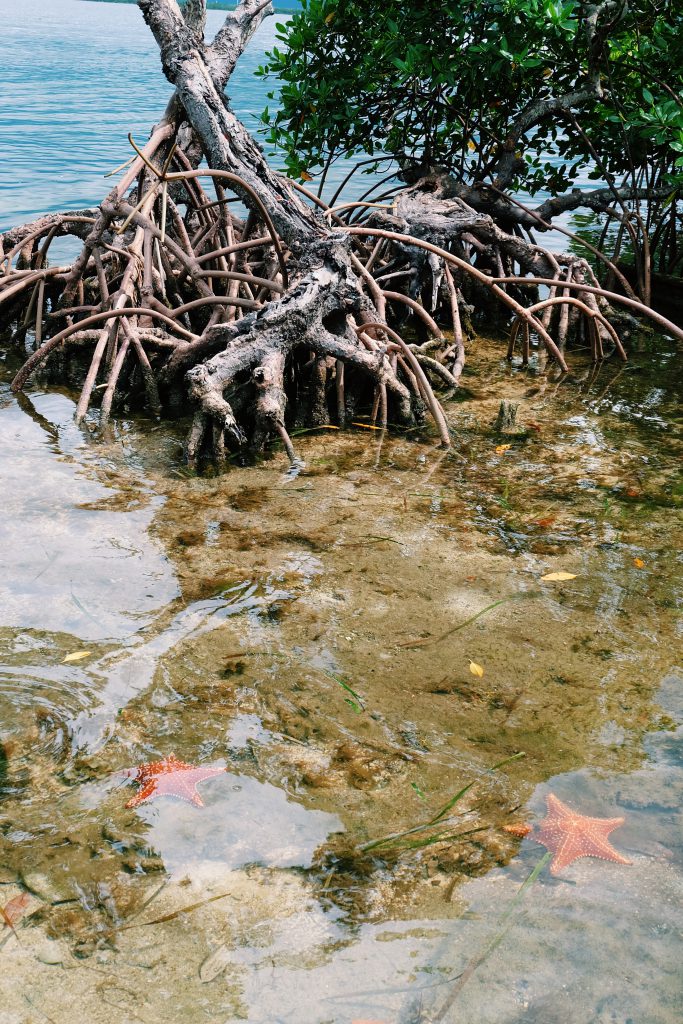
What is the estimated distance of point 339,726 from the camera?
2600 mm

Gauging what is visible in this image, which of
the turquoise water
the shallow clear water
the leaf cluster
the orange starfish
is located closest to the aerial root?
the shallow clear water

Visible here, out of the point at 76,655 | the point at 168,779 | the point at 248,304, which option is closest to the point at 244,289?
the point at 248,304

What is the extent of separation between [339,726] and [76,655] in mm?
869

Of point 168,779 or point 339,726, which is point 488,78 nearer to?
point 339,726

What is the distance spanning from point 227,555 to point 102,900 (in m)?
1.59

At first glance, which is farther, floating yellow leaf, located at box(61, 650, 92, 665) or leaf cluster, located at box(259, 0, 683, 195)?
leaf cluster, located at box(259, 0, 683, 195)

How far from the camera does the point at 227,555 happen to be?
3479mm

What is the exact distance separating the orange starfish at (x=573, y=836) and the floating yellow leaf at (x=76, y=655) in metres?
1.45

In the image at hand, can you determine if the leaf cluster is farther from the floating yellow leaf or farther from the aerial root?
the floating yellow leaf

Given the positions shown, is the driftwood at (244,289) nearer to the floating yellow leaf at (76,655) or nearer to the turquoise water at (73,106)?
the floating yellow leaf at (76,655)

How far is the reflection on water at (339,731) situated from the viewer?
190 centimetres

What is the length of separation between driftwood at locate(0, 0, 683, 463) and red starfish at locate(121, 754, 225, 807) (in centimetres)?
200

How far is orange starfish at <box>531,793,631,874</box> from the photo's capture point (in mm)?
2160

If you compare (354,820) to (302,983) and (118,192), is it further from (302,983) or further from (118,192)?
(118,192)
